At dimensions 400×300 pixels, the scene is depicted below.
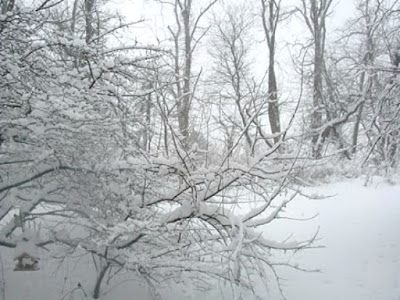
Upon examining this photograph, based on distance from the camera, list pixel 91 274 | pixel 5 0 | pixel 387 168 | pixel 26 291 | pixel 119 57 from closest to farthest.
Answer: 1. pixel 5 0
2. pixel 119 57
3. pixel 26 291
4. pixel 91 274
5. pixel 387 168

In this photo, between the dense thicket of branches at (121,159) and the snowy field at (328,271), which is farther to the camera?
the snowy field at (328,271)

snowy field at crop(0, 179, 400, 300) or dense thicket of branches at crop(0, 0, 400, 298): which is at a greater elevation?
dense thicket of branches at crop(0, 0, 400, 298)

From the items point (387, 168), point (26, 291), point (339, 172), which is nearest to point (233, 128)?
point (26, 291)

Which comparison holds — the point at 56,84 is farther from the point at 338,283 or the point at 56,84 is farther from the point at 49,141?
the point at 338,283

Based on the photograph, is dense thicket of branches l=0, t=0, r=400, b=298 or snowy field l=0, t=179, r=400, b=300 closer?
dense thicket of branches l=0, t=0, r=400, b=298

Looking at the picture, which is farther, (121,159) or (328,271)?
(328,271)

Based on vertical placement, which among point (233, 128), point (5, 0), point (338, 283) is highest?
point (5, 0)

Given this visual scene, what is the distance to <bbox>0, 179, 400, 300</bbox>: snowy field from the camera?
227 inches

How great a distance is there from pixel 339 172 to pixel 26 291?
12.8m

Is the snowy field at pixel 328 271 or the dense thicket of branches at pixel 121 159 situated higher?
the dense thicket of branches at pixel 121 159

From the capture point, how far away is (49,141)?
14.5ft

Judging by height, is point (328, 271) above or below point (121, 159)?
below

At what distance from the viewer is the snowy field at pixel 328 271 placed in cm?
578

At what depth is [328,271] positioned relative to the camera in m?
6.78
